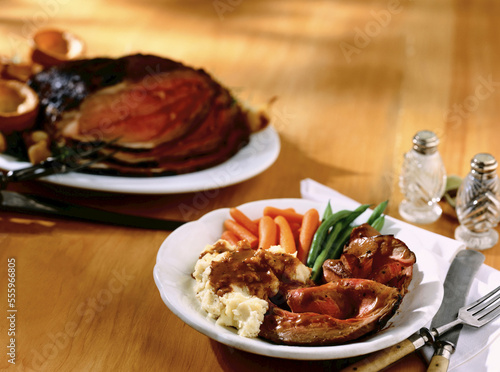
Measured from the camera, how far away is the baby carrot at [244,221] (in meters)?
1.63

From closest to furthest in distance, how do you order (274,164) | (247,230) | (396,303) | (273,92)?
(396,303), (247,230), (274,164), (273,92)

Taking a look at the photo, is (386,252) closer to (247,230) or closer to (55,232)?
(247,230)

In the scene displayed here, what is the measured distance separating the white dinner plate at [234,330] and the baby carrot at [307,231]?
0.05 meters

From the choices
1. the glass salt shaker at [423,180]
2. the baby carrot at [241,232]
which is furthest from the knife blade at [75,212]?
the glass salt shaker at [423,180]

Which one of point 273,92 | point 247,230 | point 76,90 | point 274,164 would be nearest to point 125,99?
A: point 76,90

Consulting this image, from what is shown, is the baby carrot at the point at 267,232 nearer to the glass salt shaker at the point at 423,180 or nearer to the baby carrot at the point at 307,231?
the baby carrot at the point at 307,231

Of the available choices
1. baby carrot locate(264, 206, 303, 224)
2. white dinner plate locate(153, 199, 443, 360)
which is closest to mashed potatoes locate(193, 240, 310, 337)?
white dinner plate locate(153, 199, 443, 360)

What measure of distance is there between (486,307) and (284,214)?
22.2 inches

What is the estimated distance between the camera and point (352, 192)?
6.73ft

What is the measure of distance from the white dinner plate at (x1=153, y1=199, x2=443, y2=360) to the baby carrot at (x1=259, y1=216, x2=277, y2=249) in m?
0.07

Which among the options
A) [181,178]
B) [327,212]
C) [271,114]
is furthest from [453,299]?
[271,114]

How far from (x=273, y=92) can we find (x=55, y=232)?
1.31 metres

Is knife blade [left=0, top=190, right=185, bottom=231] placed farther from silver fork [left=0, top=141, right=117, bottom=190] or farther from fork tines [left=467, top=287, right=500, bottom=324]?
fork tines [left=467, top=287, right=500, bottom=324]

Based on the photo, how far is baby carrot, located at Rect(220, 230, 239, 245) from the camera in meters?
1.58
